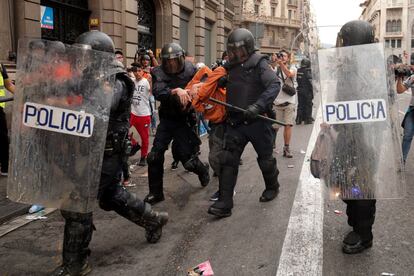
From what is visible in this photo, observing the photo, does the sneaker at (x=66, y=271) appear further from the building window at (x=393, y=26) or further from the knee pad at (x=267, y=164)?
the building window at (x=393, y=26)

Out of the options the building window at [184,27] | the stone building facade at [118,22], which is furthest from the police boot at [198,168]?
the building window at [184,27]

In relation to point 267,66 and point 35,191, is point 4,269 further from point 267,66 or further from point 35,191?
point 267,66

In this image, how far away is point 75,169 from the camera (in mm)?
3055

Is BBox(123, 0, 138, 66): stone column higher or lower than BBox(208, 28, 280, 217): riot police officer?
higher

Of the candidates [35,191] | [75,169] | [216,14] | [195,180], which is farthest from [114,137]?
[216,14]

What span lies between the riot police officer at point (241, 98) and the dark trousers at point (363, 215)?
1.38 meters

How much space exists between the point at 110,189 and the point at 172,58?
199cm

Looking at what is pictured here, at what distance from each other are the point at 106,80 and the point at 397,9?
347 ft

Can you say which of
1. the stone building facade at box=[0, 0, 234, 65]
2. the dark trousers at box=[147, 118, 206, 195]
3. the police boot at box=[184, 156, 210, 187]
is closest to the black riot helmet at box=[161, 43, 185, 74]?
the dark trousers at box=[147, 118, 206, 195]

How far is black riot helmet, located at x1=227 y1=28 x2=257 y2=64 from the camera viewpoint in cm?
462

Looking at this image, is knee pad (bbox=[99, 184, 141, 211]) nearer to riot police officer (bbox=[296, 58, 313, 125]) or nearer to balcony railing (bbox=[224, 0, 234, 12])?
riot police officer (bbox=[296, 58, 313, 125])

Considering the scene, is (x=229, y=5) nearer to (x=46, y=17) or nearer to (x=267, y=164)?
(x=46, y=17)


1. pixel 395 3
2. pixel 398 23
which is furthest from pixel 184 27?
pixel 395 3

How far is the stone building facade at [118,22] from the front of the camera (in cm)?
970
